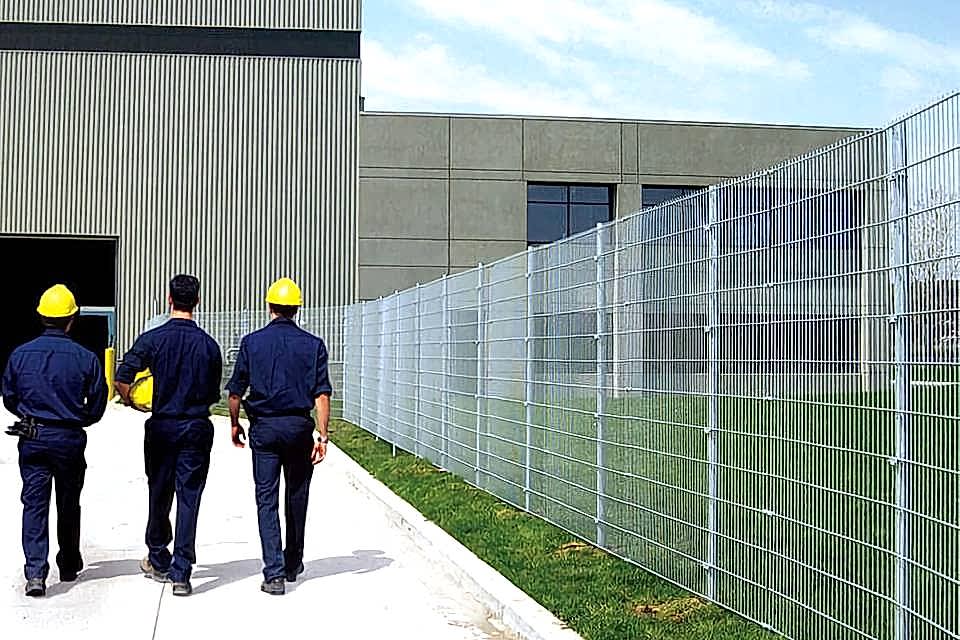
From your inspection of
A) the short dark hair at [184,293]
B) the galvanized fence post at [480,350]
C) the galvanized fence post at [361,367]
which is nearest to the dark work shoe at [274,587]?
the short dark hair at [184,293]

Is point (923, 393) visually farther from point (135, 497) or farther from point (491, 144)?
point (491, 144)

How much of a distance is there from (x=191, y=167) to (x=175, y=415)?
29682 mm

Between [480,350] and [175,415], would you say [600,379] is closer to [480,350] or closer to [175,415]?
[175,415]

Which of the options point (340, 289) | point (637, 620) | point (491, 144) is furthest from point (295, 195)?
point (637, 620)

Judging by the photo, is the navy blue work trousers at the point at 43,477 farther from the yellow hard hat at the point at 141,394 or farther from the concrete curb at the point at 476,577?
the concrete curb at the point at 476,577

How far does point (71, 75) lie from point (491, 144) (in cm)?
1168

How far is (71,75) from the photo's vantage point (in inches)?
1484

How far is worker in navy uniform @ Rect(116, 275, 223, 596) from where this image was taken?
30.2 ft

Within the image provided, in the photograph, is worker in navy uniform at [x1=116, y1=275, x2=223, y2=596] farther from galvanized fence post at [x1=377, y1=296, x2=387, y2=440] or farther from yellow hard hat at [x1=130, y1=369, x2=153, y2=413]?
galvanized fence post at [x1=377, y1=296, x2=387, y2=440]

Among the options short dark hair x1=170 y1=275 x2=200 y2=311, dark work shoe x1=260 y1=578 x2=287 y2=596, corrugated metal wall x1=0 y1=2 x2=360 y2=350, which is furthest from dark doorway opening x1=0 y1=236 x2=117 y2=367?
dark work shoe x1=260 y1=578 x2=287 y2=596

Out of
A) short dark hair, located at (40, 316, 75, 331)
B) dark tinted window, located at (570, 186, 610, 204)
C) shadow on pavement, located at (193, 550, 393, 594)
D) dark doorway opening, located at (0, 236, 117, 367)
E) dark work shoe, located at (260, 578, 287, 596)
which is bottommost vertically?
shadow on pavement, located at (193, 550, 393, 594)

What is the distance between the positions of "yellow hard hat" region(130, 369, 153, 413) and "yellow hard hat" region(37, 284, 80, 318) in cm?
66

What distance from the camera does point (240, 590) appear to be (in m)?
9.55

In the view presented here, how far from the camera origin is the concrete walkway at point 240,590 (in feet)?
27.3
